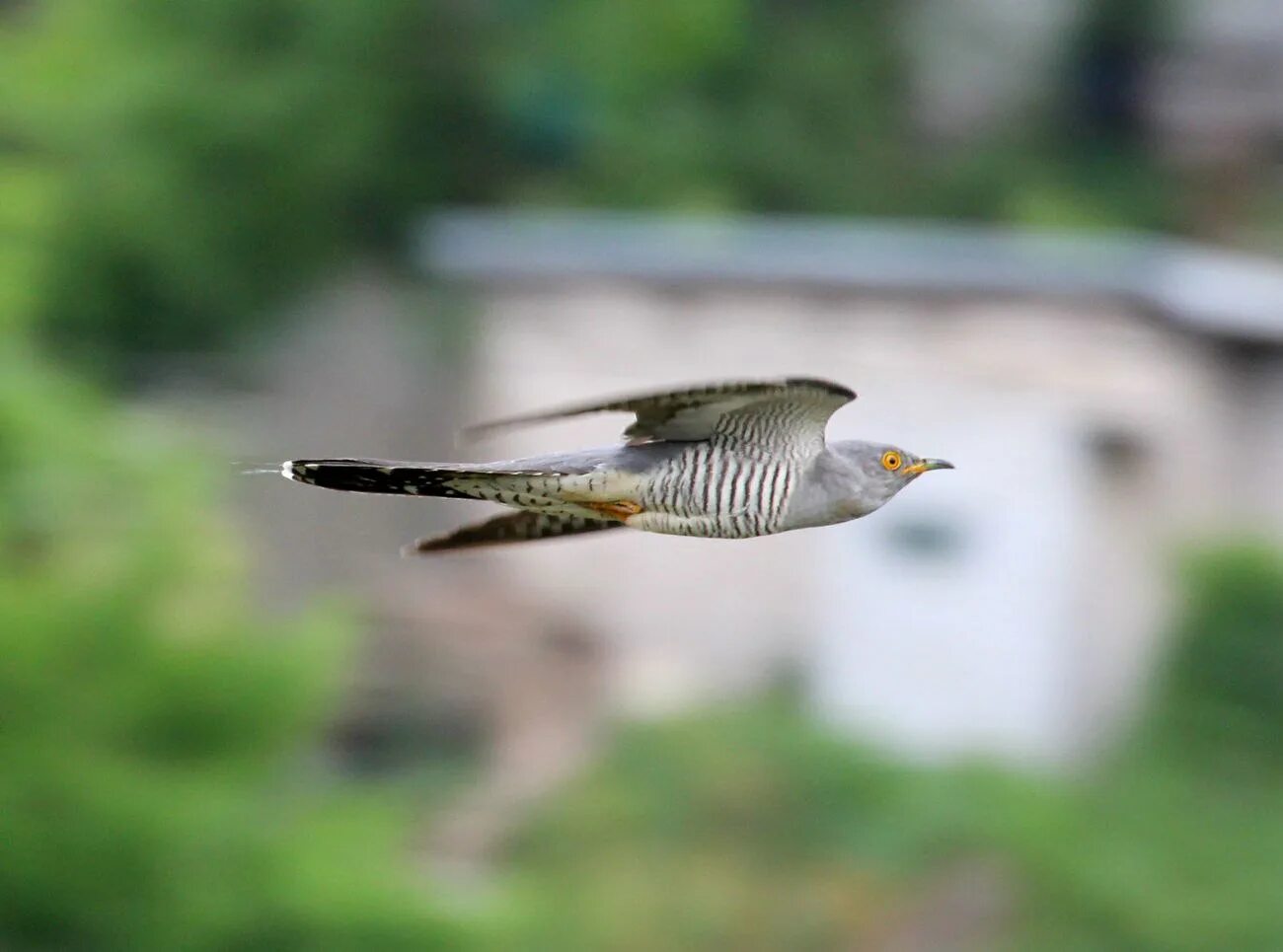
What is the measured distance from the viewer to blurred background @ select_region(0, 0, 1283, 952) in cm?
1196

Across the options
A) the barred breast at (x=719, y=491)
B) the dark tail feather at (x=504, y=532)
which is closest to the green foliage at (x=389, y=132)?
the dark tail feather at (x=504, y=532)

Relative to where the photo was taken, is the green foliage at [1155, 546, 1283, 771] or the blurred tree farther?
the blurred tree

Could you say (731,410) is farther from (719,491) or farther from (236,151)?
(236,151)

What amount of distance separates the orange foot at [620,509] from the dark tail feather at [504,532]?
39 centimetres

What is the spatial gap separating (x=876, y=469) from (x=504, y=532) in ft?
2.65

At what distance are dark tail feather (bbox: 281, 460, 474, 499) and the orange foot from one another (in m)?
0.24

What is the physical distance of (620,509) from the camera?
A: 427 centimetres

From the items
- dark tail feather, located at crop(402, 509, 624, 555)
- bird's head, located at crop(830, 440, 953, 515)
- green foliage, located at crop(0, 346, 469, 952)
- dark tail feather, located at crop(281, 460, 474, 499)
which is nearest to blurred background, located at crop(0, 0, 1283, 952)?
green foliage, located at crop(0, 346, 469, 952)

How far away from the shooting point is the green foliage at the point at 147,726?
1133 centimetres

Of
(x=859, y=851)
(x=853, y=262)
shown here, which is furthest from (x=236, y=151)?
(x=859, y=851)

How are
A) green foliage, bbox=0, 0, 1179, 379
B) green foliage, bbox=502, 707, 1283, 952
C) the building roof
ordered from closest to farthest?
green foliage, bbox=502, 707, 1283, 952, the building roof, green foliage, bbox=0, 0, 1179, 379

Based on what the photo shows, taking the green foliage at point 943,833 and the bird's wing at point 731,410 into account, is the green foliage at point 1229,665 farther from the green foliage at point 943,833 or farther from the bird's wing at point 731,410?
the bird's wing at point 731,410

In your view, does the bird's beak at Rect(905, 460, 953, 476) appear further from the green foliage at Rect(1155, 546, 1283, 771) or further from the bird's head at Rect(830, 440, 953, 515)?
the green foliage at Rect(1155, 546, 1283, 771)

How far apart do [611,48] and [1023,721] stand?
301 inches
